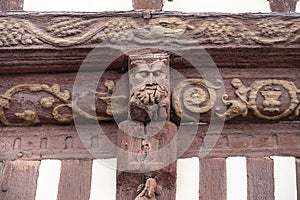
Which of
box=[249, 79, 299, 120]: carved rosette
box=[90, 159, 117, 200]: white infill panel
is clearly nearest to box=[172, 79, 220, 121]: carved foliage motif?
box=[249, 79, 299, 120]: carved rosette

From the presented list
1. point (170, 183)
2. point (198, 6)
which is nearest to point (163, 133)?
point (170, 183)

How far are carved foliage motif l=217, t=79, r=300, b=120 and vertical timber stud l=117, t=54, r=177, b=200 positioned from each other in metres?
0.22

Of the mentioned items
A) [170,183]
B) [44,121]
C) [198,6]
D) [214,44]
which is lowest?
[170,183]

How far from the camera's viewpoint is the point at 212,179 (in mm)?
3258

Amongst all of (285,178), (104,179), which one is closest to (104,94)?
(104,179)

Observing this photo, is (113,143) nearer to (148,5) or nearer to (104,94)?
(104,94)

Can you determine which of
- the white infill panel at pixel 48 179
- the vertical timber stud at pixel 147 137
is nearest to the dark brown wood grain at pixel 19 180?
the white infill panel at pixel 48 179

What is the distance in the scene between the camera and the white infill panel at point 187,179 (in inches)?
128

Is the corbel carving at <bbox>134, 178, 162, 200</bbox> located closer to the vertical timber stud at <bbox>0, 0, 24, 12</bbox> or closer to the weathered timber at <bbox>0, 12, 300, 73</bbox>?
the weathered timber at <bbox>0, 12, 300, 73</bbox>

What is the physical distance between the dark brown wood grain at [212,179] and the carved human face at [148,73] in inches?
11.5

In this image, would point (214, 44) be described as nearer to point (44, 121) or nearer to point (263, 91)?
point (263, 91)

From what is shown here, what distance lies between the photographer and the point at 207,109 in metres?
3.32

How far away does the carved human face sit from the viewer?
3.24 metres

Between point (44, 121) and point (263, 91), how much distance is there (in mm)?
718
